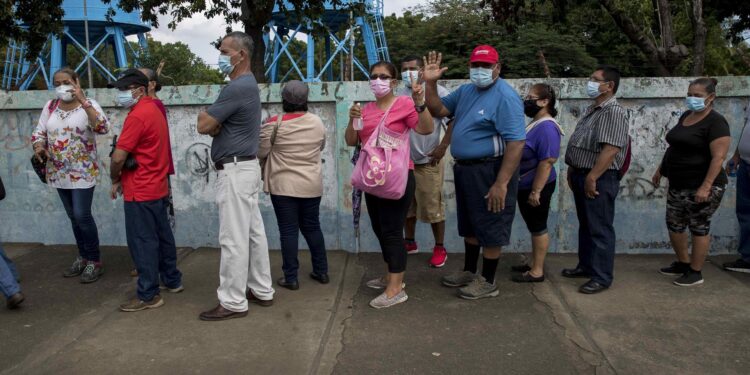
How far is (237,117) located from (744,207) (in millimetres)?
4273

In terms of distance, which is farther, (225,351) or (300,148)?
(300,148)

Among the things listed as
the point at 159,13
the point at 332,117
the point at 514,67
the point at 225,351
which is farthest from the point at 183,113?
the point at 514,67

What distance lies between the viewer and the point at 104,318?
4.25m

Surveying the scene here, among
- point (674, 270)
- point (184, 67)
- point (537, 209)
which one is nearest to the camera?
point (537, 209)

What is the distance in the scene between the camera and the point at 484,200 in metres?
4.33

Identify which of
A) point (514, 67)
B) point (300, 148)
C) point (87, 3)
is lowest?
point (300, 148)

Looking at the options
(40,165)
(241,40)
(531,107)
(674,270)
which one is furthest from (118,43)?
(674,270)

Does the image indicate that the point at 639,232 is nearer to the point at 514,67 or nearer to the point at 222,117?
the point at 222,117

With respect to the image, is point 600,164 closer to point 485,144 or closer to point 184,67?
point 485,144

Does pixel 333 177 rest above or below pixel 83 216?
above

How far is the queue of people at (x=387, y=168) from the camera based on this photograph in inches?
162

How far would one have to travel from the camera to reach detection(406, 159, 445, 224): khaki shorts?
5289mm

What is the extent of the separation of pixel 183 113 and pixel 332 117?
1441 mm

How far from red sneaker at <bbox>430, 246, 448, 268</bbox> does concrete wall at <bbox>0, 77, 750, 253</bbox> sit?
40 centimetres
